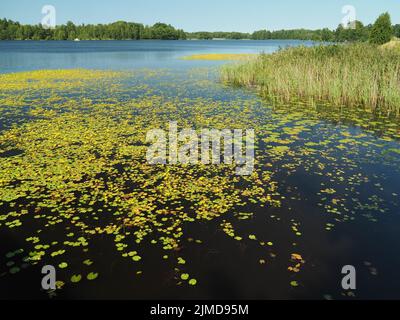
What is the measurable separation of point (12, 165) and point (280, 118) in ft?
33.3

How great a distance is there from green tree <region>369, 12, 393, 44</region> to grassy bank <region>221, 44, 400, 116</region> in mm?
23212

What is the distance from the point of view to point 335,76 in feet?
57.2

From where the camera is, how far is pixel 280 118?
14.1m

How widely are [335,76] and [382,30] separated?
2993cm

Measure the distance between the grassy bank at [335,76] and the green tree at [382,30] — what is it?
76.2 feet

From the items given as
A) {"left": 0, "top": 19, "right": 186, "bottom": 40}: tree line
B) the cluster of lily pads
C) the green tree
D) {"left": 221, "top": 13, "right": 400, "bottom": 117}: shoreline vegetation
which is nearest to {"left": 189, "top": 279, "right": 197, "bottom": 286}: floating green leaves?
the cluster of lily pads

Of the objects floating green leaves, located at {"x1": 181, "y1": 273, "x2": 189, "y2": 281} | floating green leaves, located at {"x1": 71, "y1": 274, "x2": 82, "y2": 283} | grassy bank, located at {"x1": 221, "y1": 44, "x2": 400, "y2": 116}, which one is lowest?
floating green leaves, located at {"x1": 71, "y1": 274, "x2": 82, "y2": 283}

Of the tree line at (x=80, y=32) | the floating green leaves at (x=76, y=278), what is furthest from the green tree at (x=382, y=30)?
the tree line at (x=80, y=32)

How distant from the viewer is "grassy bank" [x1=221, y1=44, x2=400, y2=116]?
15.5 meters

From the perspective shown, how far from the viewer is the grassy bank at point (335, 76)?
1551cm

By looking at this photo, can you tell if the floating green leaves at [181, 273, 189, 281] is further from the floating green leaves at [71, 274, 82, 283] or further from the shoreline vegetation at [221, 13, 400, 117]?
the shoreline vegetation at [221, 13, 400, 117]

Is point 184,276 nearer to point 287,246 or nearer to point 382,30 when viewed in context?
point 287,246

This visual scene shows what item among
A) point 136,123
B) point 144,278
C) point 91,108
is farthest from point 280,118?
point 144,278
